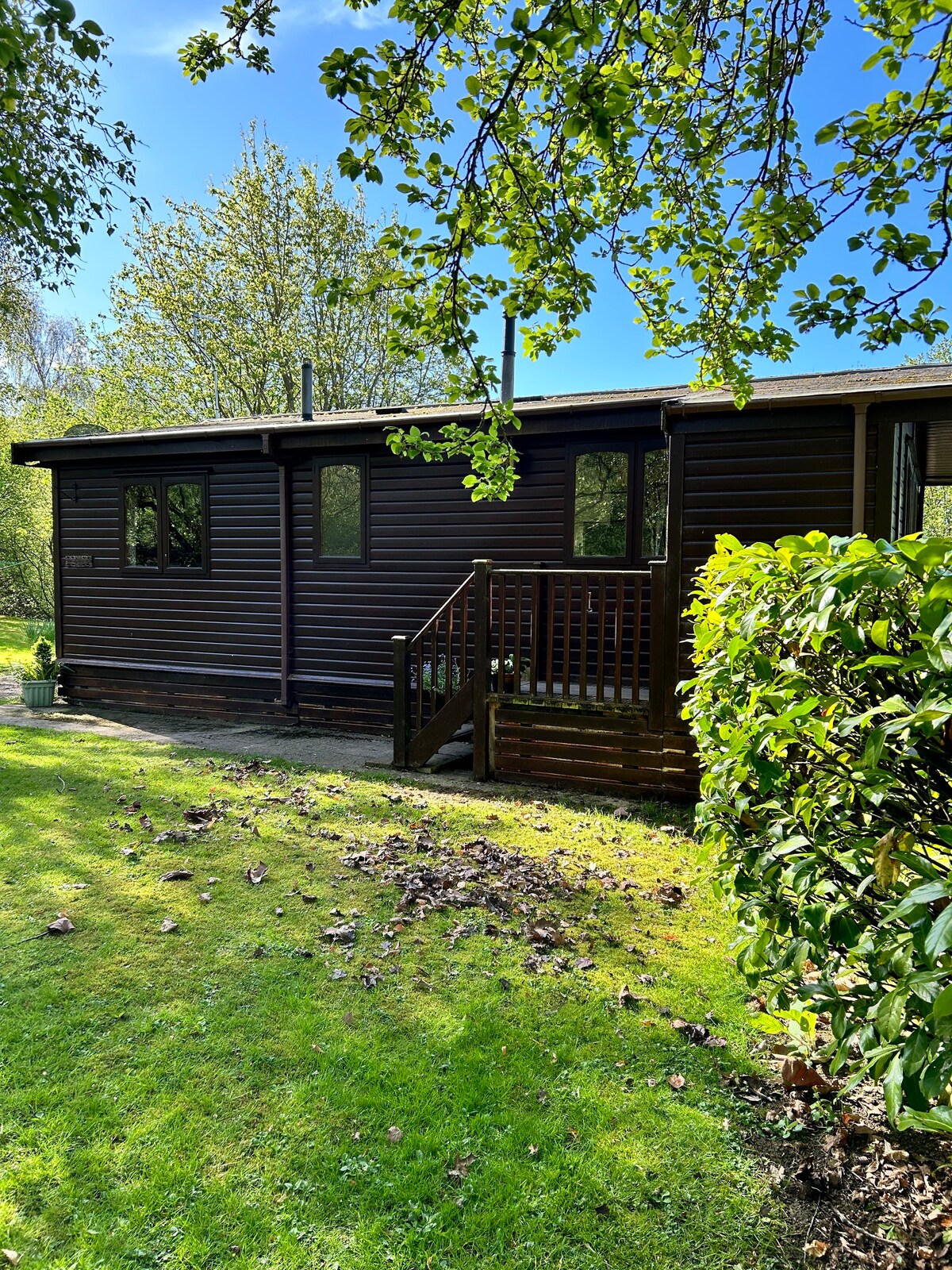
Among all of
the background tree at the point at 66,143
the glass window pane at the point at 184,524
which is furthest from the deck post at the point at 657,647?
the glass window pane at the point at 184,524

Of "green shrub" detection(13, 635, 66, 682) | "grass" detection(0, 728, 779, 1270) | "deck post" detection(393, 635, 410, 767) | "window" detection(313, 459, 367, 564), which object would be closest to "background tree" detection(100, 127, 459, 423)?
"green shrub" detection(13, 635, 66, 682)

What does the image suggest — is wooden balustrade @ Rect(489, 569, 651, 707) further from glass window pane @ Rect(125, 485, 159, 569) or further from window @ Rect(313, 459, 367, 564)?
glass window pane @ Rect(125, 485, 159, 569)

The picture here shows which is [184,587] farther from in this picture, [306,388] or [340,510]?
[306,388]

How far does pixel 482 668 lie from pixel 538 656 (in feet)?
2.24

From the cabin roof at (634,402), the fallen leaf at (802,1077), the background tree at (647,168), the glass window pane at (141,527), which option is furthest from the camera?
the glass window pane at (141,527)

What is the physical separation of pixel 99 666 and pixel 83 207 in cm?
786

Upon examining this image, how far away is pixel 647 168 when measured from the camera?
3908mm

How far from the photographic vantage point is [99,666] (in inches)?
459

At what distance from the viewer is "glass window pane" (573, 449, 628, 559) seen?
8109mm

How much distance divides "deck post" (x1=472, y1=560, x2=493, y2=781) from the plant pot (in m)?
7.90

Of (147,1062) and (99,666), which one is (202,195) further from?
(147,1062)

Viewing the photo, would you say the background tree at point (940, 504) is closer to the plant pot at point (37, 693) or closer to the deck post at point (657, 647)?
the deck post at point (657, 647)

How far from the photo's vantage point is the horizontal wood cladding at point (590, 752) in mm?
6109

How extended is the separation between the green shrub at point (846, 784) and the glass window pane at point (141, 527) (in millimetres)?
10730
